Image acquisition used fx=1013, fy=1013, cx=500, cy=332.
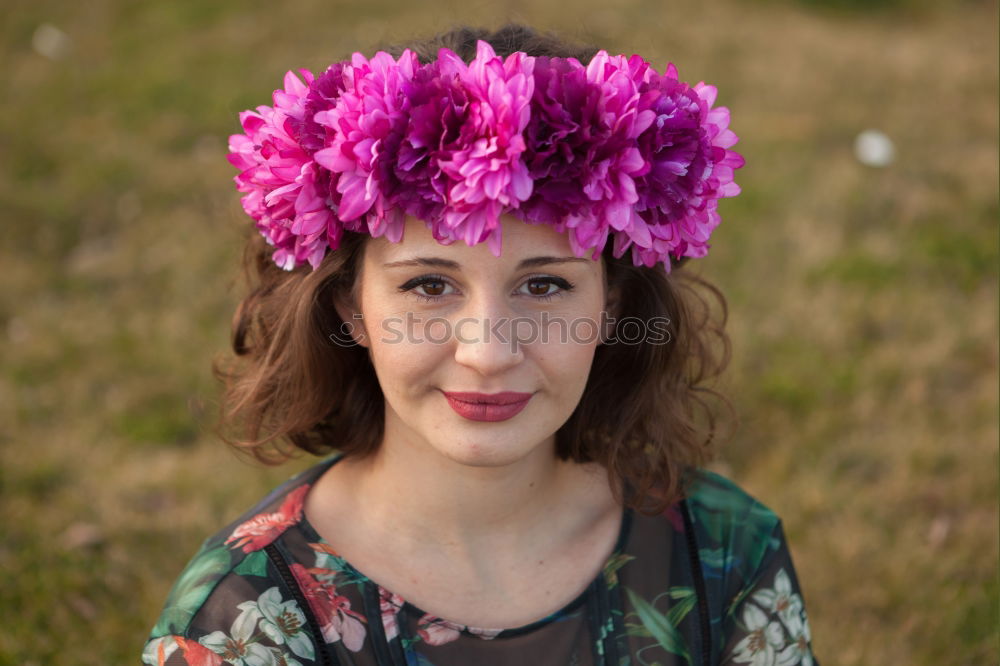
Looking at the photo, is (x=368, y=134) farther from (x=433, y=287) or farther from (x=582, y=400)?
(x=582, y=400)

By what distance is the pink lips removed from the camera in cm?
216

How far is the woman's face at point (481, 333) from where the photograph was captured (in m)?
2.11

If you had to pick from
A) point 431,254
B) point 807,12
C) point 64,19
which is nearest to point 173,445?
point 431,254

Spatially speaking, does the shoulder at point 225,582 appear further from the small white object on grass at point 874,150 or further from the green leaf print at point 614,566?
the small white object on grass at point 874,150

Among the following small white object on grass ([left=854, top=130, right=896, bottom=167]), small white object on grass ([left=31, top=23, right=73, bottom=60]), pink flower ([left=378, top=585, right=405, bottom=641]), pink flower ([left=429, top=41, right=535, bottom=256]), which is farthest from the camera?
small white object on grass ([left=31, top=23, right=73, bottom=60])

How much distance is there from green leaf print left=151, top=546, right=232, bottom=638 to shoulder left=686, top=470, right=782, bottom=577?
1.16 metres

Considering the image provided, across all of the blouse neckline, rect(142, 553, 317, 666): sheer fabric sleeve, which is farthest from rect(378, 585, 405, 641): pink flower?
rect(142, 553, 317, 666): sheer fabric sleeve

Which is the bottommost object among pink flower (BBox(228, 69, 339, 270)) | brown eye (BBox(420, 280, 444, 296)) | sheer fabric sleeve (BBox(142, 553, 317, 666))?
sheer fabric sleeve (BBox(142, 553, 317, 666))

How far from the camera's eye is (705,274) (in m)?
5.44

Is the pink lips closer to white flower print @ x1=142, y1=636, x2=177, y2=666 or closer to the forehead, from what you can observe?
the forehead

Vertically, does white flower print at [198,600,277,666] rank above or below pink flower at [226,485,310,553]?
below

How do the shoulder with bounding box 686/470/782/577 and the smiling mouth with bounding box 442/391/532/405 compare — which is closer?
the smiling mouth with bounding box 442/391/532/405

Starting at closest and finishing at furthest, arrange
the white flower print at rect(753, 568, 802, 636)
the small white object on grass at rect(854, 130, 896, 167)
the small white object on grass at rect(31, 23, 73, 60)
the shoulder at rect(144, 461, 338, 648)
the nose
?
the nose
the shoulder at rect(144, 461, 338, 648)
the white flower print at rect(753, 568, 802, 636)
the small white object on grass at rect(854, 130, 896, 167)
the small white object on grass at rect(31, 23, 73, 60)

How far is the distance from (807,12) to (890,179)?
318 cm
